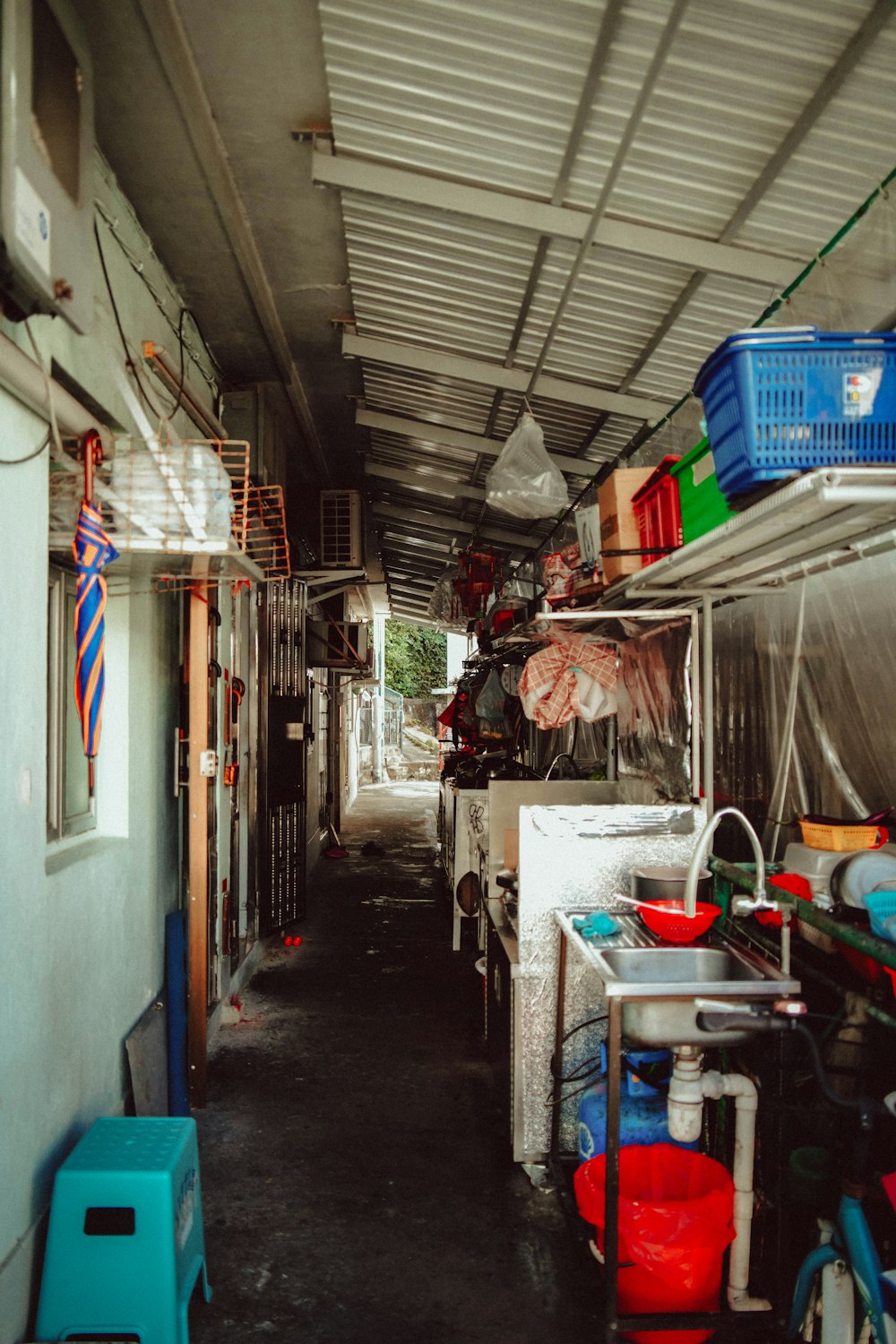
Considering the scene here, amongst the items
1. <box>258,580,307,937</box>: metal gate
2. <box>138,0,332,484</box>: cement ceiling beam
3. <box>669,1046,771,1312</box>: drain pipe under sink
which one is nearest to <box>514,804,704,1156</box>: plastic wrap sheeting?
<box>669,1046,771,1312</box>: drain pipe under sink

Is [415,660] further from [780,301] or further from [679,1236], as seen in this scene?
[679,1236]

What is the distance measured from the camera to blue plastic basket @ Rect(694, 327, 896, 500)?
2.05 metres

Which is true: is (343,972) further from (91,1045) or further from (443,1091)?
(91,1045)

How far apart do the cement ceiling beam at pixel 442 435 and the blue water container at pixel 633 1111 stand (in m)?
4.19

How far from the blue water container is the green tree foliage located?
34174mm

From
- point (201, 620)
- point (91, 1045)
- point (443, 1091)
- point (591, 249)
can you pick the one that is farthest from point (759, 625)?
point (91, 1045)

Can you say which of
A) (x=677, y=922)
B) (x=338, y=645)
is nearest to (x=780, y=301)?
(x=677, y=922)

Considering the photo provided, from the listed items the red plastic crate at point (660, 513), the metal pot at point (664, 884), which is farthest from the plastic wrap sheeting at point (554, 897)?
the red plastic crate at point (660, 513)

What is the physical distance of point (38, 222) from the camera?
6.30 feet

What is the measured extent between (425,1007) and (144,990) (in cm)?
221

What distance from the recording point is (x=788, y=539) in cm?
257

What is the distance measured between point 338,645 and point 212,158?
793 centimetres

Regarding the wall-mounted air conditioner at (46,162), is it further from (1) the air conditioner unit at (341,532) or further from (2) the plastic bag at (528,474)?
(1) the air conditioner unit at (341,532)

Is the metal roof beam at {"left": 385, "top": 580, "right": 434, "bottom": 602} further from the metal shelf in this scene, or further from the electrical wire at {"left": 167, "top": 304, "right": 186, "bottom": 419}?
the metal shelf
